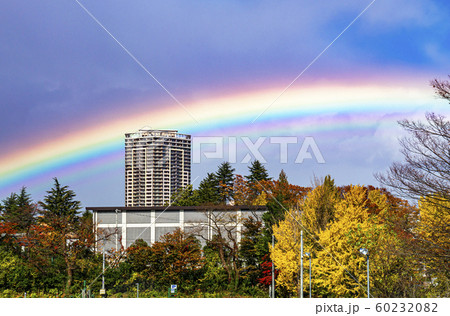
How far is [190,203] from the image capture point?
55125 mm

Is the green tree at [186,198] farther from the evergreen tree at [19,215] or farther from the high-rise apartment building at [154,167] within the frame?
the evergreen tree at [19,215]

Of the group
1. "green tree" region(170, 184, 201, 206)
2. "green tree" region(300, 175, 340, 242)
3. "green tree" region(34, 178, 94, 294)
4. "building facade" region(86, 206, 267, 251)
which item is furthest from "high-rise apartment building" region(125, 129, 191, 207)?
"green tree" region(300, 175, 340, 242)

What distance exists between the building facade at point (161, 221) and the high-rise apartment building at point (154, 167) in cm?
537

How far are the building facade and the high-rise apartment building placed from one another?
5370 millimetres

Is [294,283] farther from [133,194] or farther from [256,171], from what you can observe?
[256,171]

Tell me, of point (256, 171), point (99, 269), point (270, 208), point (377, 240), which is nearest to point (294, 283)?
point (377, 240)

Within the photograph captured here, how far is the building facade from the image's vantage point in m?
42.0

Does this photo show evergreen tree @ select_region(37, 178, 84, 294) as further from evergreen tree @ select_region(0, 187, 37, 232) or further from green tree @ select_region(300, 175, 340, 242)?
green tree @ select_region(300, 175, 340, 242)

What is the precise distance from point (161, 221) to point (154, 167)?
20.0 feet

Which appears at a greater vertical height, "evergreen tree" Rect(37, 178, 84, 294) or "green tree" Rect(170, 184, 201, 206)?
"green tree" Rect(170, 184, 201, 206)

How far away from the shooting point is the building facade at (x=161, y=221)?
138ft

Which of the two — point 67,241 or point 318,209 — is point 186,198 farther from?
point 318,209

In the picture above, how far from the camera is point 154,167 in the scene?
50.2 meters

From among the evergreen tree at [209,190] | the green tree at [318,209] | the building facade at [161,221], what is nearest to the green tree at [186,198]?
the evergreen tree at [209,190]
